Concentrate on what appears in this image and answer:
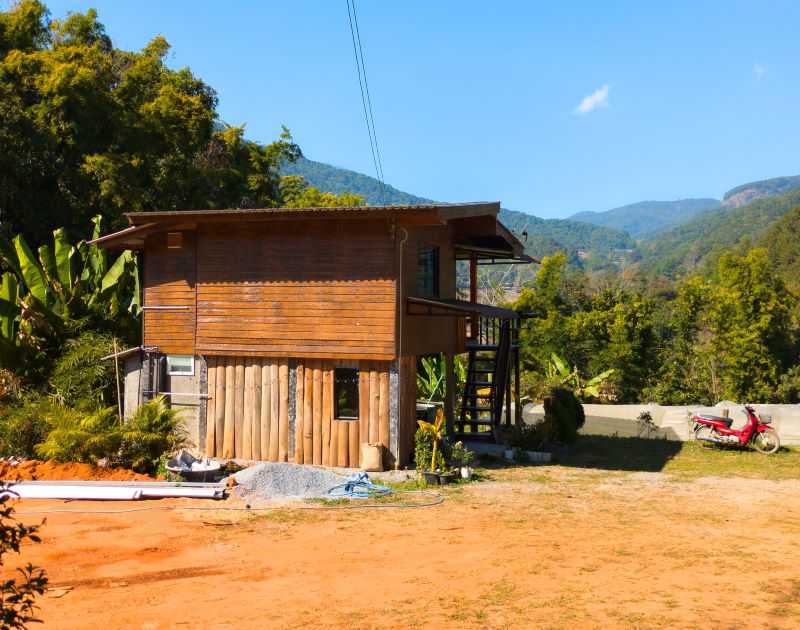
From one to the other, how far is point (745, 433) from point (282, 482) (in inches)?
493

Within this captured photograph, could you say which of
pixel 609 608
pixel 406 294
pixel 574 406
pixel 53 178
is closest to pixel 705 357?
pixel 574 406

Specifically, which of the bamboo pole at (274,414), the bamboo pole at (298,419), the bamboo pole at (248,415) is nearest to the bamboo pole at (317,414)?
the bamboo pole at (298,419)

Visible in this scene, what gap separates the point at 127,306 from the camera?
22.2 metres

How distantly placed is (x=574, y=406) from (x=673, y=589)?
14.8m

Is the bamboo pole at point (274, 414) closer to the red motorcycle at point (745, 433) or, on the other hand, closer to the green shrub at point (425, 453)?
the green shrub at point (425, 453)

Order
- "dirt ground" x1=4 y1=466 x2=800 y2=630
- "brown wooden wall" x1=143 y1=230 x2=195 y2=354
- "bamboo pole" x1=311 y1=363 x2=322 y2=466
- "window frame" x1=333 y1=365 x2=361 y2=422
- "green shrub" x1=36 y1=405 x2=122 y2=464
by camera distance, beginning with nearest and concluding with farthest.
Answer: "dirt ground" x1=4 y1=466 x2=800 y2=630 → "green shrub" x1=36 y1=405 x2=122 y2=464 → "window frame" x1=333 y1=365 x2=361 y2=422 → "bamboo pole" x1=311 y1=363 x2=322 y2=466 → "brown wooden wall" x1=143 y1=230 x2=195 y2=354

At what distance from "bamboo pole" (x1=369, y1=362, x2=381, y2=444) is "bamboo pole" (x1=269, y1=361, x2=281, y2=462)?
2.08m

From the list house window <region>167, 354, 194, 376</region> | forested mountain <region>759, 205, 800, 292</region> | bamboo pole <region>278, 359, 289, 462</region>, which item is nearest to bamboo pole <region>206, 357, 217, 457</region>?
house window <region>167, 354, 194, 376</region>

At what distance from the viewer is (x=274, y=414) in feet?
51.9

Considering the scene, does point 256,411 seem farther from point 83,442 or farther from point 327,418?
point 83,442

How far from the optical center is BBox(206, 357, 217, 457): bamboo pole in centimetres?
1628

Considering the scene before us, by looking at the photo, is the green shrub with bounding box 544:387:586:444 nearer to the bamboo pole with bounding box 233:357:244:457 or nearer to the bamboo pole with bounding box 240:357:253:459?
the bamboo pole with bounding box 240:357:253:459

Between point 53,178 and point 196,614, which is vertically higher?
point 53,178

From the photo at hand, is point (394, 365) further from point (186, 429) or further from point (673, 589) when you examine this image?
point (673, 589)
